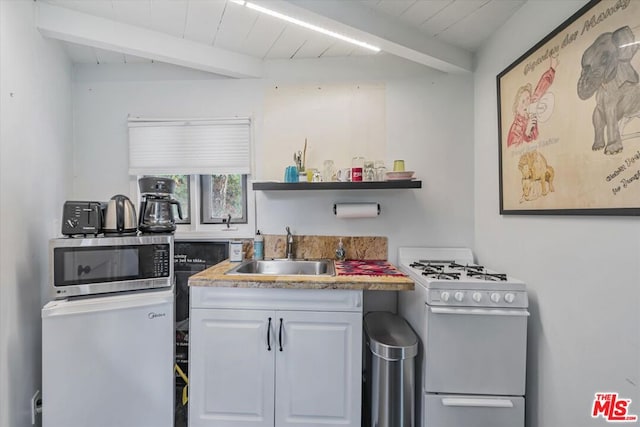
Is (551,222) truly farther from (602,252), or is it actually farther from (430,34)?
(430,34)

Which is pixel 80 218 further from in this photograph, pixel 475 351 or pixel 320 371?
pixel 475 351

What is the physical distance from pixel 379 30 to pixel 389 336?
1.82 m

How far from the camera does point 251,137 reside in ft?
6.51

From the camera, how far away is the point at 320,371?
1356 millimetres

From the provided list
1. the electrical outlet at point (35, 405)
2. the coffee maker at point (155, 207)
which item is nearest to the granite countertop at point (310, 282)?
the coffee maker at point (155, 207)

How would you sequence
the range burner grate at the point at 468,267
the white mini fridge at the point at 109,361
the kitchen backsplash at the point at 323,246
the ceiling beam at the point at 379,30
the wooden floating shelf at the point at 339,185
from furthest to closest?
the kitchen backsplash at the point at 323,246 → the wooden floating shelf at the point at 339,185 → the range burner grate at the point at 468,267 → the ceiling beam at the point at 379,30 → the white mini fridge at the point at 109,361

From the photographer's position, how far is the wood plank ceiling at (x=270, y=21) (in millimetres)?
1423

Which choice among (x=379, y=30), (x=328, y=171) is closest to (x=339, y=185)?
(x=328, y=171)

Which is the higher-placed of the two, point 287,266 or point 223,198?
point 223,198

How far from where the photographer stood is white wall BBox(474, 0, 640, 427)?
35.5 inches

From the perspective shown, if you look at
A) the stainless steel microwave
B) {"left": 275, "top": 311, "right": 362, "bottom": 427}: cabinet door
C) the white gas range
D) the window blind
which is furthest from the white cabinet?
the window blind

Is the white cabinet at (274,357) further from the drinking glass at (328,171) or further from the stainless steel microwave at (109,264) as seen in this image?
the drinking glass at (328,171)

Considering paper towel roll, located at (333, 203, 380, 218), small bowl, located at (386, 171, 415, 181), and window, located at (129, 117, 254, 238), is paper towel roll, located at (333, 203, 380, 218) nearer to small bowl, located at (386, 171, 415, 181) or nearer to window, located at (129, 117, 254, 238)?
small bowl, located at (386, 171, 415, 181)

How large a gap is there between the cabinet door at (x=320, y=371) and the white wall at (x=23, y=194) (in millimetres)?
1364
